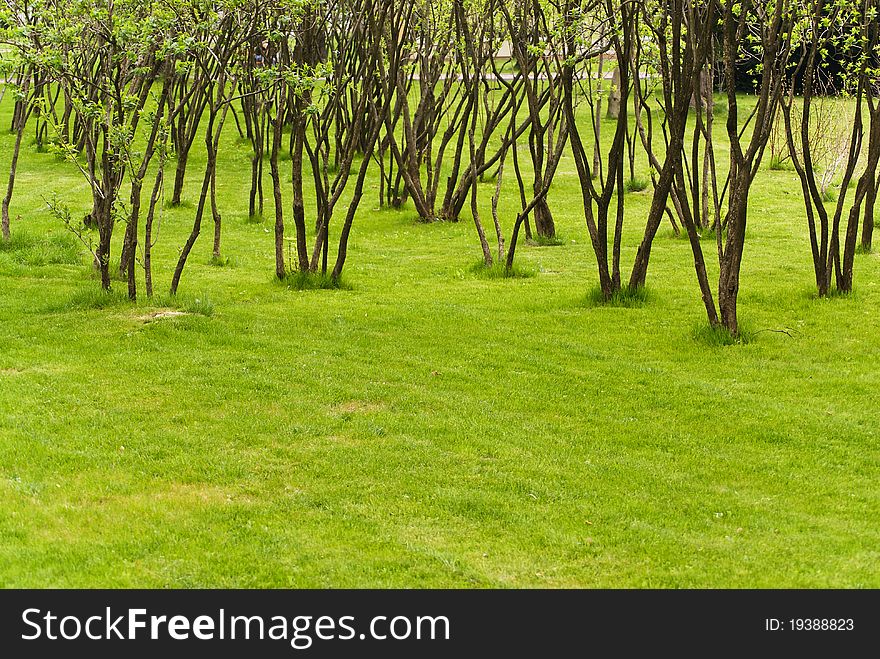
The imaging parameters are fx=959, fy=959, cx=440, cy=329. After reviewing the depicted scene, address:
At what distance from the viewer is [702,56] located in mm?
10133

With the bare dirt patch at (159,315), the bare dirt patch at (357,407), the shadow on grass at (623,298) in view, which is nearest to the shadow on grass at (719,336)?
the shadow on grass at (623,298)

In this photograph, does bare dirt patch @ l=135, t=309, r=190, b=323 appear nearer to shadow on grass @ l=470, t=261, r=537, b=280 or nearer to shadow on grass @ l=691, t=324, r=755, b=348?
shadow on grass @ l=470, t=261, r=537, b=280

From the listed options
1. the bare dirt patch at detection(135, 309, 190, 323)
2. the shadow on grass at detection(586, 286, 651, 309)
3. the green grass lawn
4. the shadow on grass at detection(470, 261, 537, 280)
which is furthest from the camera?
the shadow on grass at detection(470, 261, 537, 280)

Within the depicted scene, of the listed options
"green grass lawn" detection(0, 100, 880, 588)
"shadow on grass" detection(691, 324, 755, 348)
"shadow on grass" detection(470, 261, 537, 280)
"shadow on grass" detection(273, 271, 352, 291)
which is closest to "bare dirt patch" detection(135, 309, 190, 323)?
"green grass lawn" detection(0, 100, 880, 588)

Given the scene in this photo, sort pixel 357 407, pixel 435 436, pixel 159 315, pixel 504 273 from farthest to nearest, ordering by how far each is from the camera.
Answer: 1. pixel 504 273
2. pixel 159 315
3. pixel 357 407
4. pixel 435 436

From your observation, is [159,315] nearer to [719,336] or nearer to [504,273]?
[504,273]

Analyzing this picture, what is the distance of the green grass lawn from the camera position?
19.0 feet

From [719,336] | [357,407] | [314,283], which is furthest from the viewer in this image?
[314,283]

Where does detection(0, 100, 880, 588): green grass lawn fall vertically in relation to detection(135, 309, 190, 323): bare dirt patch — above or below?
below

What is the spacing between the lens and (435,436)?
7945 millimetres

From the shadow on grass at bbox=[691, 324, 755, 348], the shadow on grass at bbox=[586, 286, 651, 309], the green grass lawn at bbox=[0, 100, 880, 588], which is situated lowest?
the green grass lawn at bbox=[0, 100, 880, 588]

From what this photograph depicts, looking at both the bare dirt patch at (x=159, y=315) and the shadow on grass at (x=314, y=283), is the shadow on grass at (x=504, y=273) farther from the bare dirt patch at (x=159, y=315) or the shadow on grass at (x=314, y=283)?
the bare dirt patch at (x=159, y=315)

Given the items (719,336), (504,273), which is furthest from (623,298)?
(504,273)
